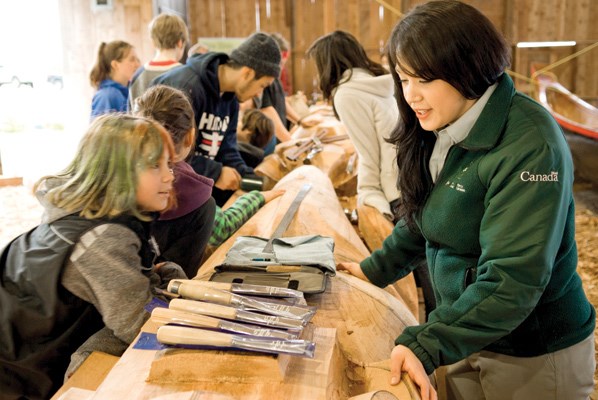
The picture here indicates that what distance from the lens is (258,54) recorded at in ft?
10.0

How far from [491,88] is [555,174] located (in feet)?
0.83

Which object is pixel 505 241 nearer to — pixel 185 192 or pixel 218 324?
pixel 218 324

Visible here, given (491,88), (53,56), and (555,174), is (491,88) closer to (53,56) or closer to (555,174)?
(555,174)

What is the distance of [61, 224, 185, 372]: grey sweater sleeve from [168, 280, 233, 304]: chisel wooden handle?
0.19 m

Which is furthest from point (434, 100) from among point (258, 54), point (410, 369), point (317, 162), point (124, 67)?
point (124, 67)

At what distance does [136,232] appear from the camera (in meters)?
1.65

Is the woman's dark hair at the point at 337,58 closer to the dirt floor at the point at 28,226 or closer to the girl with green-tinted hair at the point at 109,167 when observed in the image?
the girl with green-tinted hair at the point at 109,167

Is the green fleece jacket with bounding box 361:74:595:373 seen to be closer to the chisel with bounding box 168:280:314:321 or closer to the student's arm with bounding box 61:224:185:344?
the chisel with bounding box 168:280:314:321

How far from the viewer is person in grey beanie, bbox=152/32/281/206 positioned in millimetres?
2971

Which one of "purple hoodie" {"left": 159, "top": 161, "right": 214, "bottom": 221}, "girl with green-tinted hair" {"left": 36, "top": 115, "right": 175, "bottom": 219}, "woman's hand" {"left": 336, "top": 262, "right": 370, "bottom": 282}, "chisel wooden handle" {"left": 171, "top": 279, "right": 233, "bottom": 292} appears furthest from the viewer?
"purple hoodie" {"left": 159, "top": 161, "right": 214, "bottom": 221}

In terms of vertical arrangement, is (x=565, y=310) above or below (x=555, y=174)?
below

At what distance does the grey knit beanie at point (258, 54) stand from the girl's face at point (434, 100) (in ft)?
5.74

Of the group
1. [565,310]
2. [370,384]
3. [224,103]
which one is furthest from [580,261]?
[370,384]

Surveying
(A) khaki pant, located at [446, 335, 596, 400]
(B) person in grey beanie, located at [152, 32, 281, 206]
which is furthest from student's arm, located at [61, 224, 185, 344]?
(B) person in grey beanie, located at [152, 32, 281, 206]
